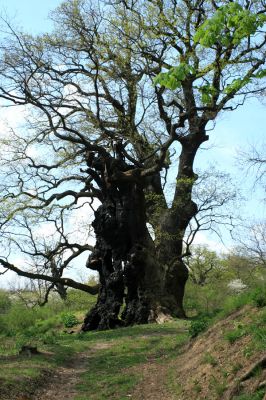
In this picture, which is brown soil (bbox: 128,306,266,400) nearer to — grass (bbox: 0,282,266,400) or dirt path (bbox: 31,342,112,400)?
grass (bbox: 0,282,266,400)

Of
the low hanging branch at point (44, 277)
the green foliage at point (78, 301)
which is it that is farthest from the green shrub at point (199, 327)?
the green foliage at point (78, 301)

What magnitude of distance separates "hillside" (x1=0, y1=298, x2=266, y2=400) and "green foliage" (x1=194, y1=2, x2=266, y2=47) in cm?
354

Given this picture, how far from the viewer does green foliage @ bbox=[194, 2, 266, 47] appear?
4914mm

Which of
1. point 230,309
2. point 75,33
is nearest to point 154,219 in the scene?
point 75,33

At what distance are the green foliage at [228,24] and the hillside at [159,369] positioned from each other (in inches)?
139

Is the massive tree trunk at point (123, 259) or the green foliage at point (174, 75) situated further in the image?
the massive tree trunk at point (123, 259)

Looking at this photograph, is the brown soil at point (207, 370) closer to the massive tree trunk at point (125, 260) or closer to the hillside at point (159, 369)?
the hillside at point (159, 369)

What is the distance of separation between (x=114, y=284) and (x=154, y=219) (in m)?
4.30

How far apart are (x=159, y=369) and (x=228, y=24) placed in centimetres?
657

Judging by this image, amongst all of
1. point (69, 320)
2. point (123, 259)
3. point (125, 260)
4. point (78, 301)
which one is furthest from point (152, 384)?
point (78, 301)

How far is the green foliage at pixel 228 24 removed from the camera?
4914 mm

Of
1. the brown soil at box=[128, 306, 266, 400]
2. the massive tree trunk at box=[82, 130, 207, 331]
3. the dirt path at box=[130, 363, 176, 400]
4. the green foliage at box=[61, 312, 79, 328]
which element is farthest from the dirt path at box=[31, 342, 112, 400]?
the green foliage at box=[61, 312, 79, 328]

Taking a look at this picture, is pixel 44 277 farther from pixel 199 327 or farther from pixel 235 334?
pixel 235 334

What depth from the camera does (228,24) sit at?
5031 mm
